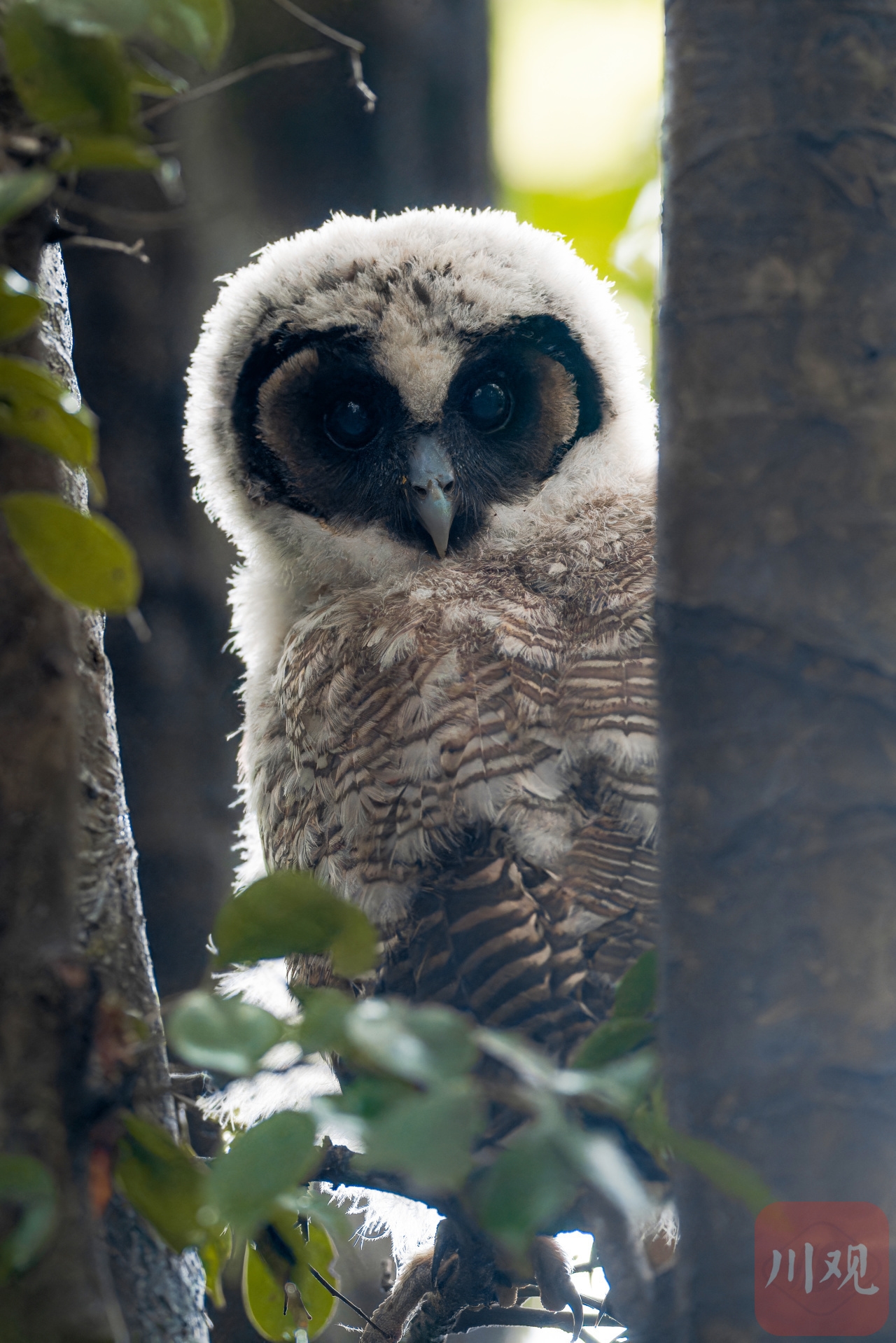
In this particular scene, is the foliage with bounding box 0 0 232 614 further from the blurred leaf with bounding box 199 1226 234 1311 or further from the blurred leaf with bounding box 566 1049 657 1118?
the blurred leaf with bounding box 199 1226 234 1311

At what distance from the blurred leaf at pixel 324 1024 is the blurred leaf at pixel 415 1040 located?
15 mm

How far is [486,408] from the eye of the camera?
76.9 inches

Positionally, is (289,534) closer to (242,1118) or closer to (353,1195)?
(242,1118)

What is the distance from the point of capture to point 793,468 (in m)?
0.67

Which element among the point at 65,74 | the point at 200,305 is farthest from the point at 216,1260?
the point at 200,305

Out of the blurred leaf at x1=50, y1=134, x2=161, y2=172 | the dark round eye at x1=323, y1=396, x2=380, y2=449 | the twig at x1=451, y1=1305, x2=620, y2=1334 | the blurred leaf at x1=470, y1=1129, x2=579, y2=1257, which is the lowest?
the twig at x1=451, y1=1305, x2=620, y2=1334

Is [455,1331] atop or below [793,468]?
below

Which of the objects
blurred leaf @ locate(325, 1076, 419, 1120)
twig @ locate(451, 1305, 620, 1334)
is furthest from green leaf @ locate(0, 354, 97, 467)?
twig @ locate(451, 1305, 620, 1334)

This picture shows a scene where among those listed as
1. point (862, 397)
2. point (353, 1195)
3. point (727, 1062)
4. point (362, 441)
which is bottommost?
point (353, 1195)

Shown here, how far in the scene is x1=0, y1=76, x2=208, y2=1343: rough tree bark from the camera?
2.08 feet

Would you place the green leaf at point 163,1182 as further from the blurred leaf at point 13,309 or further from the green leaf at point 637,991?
the blurred leaf at point 13,309

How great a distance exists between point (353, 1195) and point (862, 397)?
1.92m

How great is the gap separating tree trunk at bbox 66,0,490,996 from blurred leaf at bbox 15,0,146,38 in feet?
6.28

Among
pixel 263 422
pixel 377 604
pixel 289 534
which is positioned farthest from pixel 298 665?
pixel 263 422
